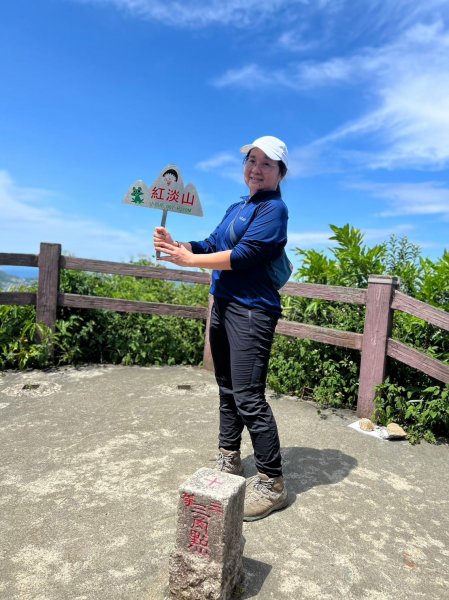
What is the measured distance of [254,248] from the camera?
262 cm

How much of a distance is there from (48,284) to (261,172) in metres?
4.01

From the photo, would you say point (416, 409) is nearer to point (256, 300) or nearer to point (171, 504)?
point (256, 300)

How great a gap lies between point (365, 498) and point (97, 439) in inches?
79.6

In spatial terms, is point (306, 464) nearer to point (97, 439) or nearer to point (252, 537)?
point (252, 537)

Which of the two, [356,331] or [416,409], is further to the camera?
[356,331]

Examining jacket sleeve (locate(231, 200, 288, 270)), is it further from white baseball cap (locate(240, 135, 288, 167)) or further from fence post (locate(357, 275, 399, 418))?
fence post (locate(357, 275, 399, 418))

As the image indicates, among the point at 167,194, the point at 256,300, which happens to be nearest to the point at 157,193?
the point at 167,194

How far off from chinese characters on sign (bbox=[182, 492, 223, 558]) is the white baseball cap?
183 cm

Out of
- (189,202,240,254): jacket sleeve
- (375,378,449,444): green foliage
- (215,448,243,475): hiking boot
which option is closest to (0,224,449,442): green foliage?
(375,378,449,444): green foliage

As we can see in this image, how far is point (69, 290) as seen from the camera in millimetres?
6375

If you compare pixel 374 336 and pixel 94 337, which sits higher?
pixel 374 336

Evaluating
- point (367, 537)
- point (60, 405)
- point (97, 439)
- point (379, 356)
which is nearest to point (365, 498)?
point (367, 537)

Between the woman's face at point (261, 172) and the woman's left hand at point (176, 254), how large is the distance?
0.58 metres

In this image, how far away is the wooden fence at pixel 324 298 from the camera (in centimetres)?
434
